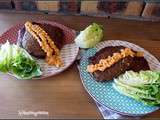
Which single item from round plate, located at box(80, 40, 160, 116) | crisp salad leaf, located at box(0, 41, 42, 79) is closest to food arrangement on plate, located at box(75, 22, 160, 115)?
round plate, located at box(80, 40, 160, 116)

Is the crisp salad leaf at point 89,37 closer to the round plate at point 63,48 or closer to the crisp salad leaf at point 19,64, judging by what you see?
the round plate at point 63,48

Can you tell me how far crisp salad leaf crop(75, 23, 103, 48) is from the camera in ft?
3.03

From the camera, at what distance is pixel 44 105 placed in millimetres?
803

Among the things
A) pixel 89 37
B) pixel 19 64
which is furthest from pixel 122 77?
pixel 19 64

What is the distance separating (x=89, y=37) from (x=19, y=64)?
0.86 feet

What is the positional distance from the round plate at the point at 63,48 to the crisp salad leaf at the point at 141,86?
0.59 feet

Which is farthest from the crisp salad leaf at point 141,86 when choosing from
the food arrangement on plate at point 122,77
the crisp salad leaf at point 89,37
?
the crisp salad leaf at point 89,37

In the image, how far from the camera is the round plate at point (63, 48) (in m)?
0.86

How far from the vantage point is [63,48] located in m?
0.94

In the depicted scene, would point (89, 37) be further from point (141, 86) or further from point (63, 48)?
point (141, 86)

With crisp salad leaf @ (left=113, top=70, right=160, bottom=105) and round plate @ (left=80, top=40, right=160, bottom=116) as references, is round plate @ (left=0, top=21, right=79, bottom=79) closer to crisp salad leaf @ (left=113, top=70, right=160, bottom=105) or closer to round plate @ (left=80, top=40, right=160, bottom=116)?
round plate @ (left=80, top=40, right=160, bottom=116)

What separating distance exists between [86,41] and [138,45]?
20cm

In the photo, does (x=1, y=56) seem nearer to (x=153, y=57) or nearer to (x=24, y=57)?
(x=24, y=57)

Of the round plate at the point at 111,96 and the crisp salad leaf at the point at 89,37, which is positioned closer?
the round plate at the point at 111,96
